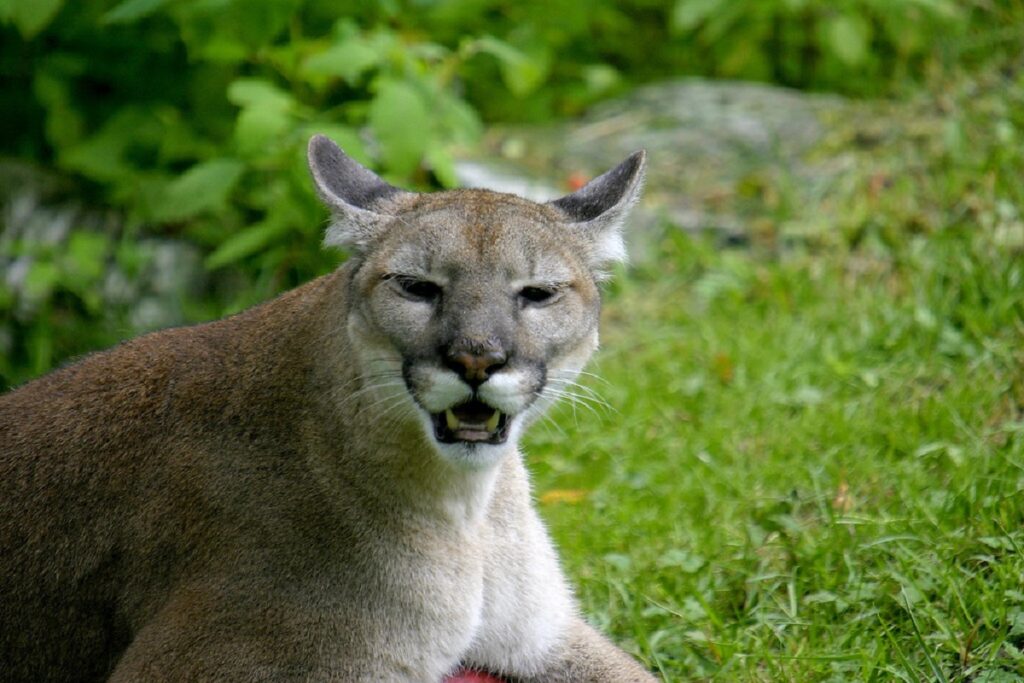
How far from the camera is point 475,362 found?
169 inches

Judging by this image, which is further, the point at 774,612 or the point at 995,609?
the point at 774,612

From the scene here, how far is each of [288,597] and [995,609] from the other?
263 cm

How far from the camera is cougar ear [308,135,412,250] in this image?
194 inches

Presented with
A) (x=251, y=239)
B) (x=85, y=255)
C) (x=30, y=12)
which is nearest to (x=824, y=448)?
(x=251, y=239)

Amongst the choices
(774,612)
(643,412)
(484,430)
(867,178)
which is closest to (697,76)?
(867,178)

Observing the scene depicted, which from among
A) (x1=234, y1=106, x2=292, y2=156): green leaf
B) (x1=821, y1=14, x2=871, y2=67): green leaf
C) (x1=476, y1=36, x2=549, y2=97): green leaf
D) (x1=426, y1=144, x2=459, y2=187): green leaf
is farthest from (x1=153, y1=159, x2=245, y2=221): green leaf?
(x1=821, y1=14, x2=871, y2=67): green leaf

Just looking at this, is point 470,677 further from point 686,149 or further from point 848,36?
point 848,36

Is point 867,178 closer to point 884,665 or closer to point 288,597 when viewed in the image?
point 884,665

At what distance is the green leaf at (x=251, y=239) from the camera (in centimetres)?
Result: 809

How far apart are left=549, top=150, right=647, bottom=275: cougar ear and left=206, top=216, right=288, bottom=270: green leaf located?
3288 millimetres

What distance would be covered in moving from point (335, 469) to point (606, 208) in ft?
4.71

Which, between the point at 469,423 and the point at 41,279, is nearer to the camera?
the point at 469,423

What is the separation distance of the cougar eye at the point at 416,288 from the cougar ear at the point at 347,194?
0.37 meters

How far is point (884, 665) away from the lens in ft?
16.3
